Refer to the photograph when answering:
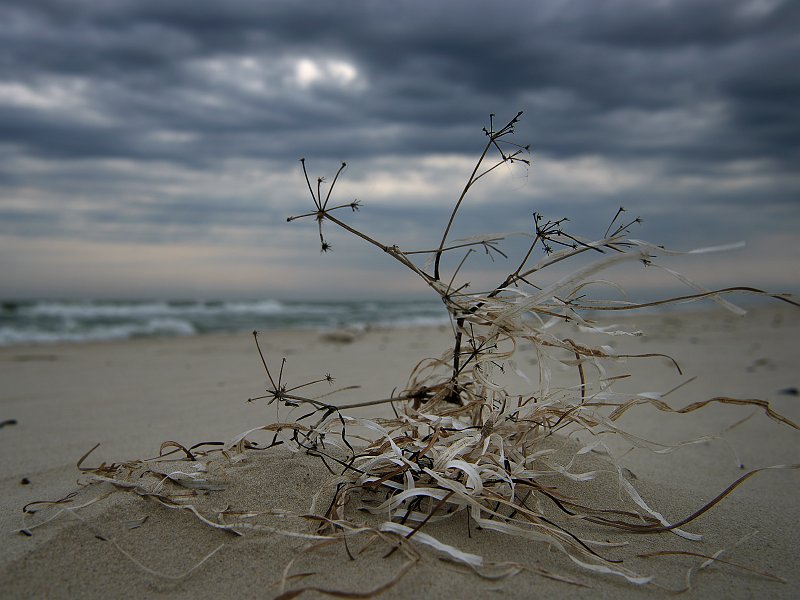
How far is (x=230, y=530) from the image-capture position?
1.32m

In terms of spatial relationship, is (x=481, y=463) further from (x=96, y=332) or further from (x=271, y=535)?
(x=96, y=332)

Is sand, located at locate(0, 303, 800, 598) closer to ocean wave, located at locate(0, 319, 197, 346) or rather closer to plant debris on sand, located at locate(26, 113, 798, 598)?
plant debris on sand, located at locate(26, 113, 798, 598)

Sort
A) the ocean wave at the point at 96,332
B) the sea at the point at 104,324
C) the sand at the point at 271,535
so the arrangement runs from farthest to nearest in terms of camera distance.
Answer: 1. the sea at the point at 104,324
2. the ocean wave at the point at 96,332
3. the sand at the point at 271,535

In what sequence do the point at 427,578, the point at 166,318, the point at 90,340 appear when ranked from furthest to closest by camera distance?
the point at 166,318
the point at 90,340
the point at 427,578

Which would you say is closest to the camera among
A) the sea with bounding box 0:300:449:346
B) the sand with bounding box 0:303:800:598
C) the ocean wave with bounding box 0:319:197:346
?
the sand with bounding box 0:303:800:598

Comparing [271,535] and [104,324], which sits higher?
[271,535]

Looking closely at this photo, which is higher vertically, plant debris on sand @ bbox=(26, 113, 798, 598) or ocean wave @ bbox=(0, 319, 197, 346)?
plant debris on sand @ bbox=(26, 113, 798, 598)

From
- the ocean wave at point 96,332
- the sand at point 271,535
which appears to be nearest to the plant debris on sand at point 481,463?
the sand at point 271,535

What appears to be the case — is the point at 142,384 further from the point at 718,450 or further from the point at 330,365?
the point at 718,450

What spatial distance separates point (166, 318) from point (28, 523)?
15056 mm

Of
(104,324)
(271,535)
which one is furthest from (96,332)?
(271,535)

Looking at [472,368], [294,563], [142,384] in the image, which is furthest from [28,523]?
A: [142,384]

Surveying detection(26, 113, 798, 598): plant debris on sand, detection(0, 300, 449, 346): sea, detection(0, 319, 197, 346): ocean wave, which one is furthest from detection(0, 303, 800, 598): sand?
detection(0, 300, 449, 346): sea

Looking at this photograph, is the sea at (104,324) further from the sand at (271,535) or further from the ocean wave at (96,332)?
the sand at (271,535)
